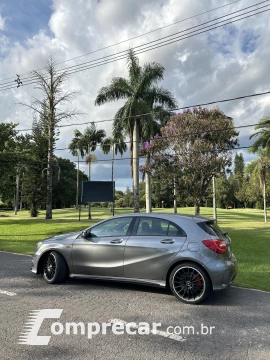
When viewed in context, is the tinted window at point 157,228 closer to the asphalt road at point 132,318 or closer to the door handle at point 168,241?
the door handle at point 168,241

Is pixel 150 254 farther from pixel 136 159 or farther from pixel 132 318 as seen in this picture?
pixel 136 159

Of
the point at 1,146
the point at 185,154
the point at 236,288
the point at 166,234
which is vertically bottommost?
the point at 236,288

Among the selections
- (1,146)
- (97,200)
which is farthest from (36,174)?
(97,200)

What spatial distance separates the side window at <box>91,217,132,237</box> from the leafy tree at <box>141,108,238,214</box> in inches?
468

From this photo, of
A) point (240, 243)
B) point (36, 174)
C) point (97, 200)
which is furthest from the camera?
point (36, 174)

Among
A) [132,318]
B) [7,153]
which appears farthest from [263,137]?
[132,318]

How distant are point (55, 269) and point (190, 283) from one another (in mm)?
2617

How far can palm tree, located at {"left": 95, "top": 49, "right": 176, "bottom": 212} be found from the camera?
24125mm

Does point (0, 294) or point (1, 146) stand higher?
point (1, 146)

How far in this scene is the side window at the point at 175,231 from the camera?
546cm

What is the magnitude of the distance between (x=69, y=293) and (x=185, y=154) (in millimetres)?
13305

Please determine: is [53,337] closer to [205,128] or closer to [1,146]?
[205,128]

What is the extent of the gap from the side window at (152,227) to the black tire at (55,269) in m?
1.65

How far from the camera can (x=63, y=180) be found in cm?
6725
